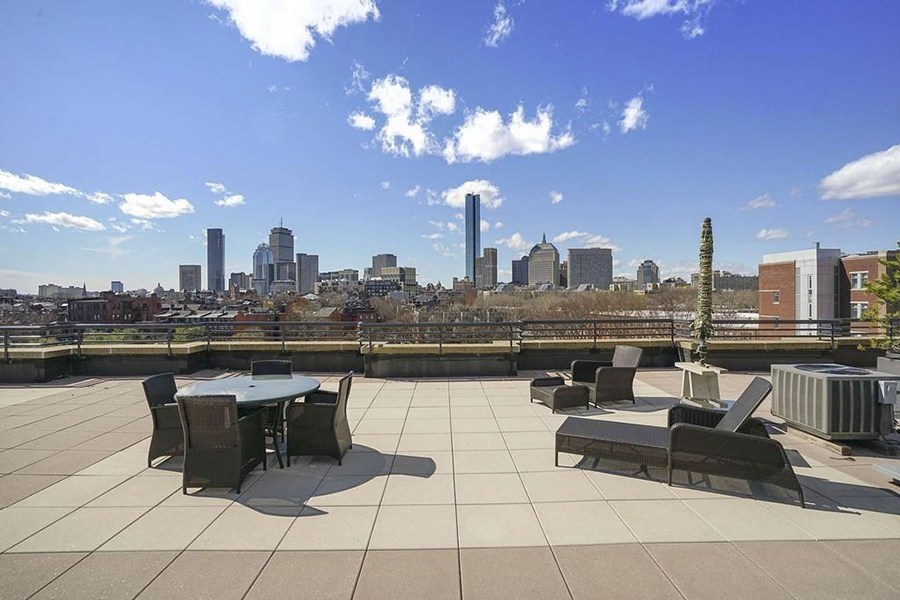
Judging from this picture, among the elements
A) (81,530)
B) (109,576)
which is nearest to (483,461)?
(109,576)

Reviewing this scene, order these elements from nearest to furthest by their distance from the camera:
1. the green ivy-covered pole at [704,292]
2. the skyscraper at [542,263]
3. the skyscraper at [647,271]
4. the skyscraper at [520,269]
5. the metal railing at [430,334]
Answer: the green ivy-covered pole at [704,292] < the metal railing at [430,334] < the skyscraper at [647,271] < the skyscraper at [542,263] < the skyscraper at [520,269]

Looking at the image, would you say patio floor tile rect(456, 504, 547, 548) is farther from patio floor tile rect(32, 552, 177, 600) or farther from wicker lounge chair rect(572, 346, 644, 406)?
wicker lounge chair rect(572, 346, 644, 406)

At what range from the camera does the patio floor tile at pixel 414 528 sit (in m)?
3.26

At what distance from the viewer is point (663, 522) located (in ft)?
11.6

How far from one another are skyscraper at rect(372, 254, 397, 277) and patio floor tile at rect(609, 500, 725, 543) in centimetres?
16873

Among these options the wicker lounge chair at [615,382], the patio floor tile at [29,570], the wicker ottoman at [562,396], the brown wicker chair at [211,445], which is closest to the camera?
the patio floor tile at [29,570]

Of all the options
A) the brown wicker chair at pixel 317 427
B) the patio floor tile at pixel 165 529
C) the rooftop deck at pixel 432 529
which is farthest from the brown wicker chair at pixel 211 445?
the brown wicker chair at pixel 317 427

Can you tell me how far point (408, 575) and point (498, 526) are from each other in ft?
2.93

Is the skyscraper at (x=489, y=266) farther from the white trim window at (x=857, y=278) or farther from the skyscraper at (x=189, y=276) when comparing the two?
the white trim window at (x=857, y=278)

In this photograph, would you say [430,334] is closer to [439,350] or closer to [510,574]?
[439,350]

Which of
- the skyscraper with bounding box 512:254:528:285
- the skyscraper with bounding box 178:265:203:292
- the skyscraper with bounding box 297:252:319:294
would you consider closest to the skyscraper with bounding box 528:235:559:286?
the skyscraper with bounding box 512:254:528:285

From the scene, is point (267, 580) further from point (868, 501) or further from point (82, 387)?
point (82, 387)

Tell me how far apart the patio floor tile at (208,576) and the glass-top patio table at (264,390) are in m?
1.67

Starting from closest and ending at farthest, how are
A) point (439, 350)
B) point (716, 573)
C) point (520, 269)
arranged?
point (716, 573), point (439, 350), point (520, 269)
